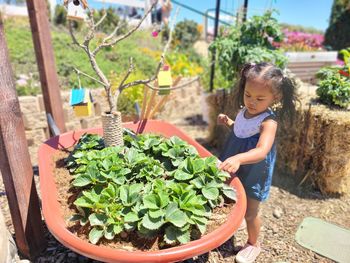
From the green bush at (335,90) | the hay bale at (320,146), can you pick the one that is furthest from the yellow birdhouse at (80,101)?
the green bush at (335,90)

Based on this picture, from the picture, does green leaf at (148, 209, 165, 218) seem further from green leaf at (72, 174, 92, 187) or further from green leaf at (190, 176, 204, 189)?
green leaf at (72, 174, 92, 187)

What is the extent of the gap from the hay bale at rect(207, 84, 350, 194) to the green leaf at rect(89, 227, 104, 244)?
5.32ft

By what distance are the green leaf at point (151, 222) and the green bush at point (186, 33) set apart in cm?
788

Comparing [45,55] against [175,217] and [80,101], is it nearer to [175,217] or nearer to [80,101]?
[80,101]

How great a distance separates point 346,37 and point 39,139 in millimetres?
9456

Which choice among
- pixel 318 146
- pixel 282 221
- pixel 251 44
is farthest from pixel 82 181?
pixel 251 44

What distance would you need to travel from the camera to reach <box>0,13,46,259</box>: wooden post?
1374mm

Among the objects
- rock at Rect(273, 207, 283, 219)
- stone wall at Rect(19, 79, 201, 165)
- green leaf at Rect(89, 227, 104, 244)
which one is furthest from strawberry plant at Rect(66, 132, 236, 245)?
stone wall at Rect(19, 79, 201, 165)

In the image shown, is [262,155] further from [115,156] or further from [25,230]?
[25,230]

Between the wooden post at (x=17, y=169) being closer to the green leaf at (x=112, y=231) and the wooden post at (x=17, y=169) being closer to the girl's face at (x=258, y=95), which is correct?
the green leaf at (x=112, y=231)

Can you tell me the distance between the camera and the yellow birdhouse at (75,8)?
1.44 meters

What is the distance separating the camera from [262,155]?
4.43 feet

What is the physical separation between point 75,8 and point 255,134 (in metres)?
1.12

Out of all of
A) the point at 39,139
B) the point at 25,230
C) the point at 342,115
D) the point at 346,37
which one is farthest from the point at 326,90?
the point at 346,37
